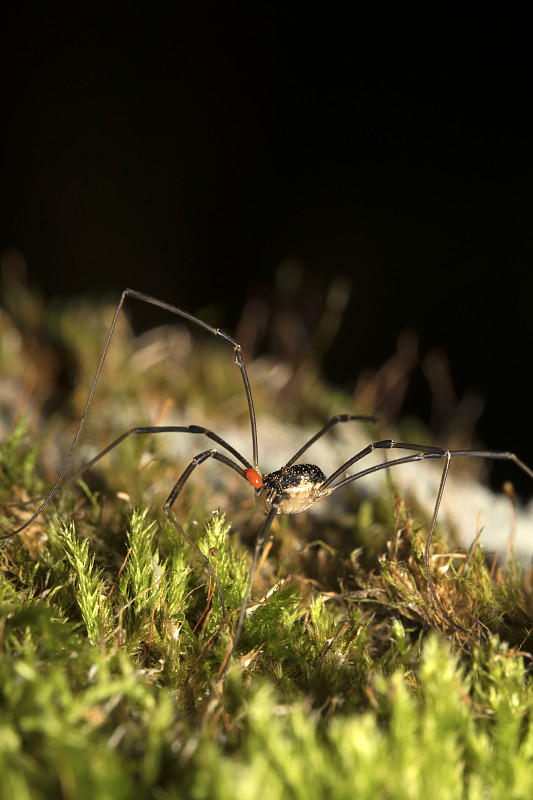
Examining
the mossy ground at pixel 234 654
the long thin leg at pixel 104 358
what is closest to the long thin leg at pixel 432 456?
the mossy ground at pixel 234 654

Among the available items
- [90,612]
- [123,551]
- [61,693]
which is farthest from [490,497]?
[61,693]

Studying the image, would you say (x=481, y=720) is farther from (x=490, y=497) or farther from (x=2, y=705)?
(x=490, y=497)

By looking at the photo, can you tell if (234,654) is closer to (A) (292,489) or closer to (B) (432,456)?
(A) (292,489)

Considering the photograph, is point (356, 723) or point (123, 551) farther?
point (123, 551)

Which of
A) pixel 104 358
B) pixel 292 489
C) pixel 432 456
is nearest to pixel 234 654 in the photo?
pixel 292 489

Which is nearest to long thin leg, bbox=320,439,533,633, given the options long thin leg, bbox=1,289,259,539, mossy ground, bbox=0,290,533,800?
mossy ground, bbox=0,290,533,800

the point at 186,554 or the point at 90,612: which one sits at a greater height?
the point at 186,554

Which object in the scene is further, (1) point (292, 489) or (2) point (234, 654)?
(1) point (292, 489)

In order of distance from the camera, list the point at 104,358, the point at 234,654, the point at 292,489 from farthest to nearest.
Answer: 1. the point at 104,358
2. the point at 292,489
3. the point at 234,654
